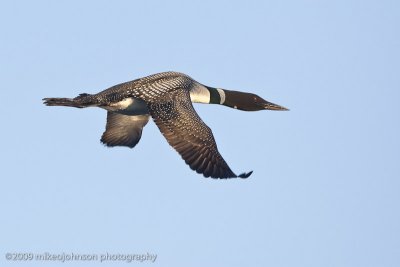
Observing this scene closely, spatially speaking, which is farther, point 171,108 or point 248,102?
point 248,102

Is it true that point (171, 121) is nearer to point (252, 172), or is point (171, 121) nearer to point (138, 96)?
point (138, 96)

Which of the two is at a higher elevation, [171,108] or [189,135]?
[171,108]

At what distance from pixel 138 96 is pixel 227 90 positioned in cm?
257

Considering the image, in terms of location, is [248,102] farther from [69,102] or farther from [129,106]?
[69,102]

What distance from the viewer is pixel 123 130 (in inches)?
621

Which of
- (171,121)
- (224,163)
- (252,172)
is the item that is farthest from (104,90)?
(252,172)

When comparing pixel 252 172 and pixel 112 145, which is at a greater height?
pixel 252 172

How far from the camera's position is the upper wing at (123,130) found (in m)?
15.8

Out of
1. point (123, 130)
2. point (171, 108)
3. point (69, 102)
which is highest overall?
point (171, 108)

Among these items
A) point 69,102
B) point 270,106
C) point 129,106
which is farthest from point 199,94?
point 69,102

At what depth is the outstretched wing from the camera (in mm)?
12633

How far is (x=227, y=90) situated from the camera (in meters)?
16.3

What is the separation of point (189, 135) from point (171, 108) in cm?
68

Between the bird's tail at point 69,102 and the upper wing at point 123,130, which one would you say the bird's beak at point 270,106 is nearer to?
the upper wing at point 123,130
